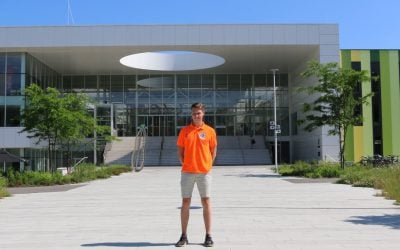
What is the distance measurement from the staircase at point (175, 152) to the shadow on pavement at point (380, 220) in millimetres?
33050

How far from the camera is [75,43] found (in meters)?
40.9

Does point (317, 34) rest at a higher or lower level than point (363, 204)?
higher

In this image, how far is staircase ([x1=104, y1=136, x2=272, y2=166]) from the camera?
148 feet

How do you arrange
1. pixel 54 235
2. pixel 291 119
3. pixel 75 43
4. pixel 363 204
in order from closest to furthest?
pixel 54 235, pixel 363 204, pixel 75 43, pixel 291 119

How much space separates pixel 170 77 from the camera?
181ft

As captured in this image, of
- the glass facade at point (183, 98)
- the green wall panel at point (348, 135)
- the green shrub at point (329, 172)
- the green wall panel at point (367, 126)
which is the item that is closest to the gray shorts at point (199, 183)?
the green shrub at point (329, 172)

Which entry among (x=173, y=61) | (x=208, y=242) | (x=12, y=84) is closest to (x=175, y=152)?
(x=173, y=61)

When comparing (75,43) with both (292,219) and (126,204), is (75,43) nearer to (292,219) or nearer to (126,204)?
(126,204)

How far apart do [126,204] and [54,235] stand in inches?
191

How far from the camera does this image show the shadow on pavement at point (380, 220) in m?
8.78

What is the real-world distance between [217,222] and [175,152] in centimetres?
3901

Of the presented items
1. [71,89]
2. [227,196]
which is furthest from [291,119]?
[227,196]

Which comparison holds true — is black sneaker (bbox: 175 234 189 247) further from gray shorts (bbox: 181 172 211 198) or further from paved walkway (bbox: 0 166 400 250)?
gray shorts (bbox: 181 172 211 198)

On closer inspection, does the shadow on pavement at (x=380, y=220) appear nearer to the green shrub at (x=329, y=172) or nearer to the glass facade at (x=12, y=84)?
the green shrub at (x=329, y=172)
